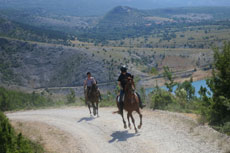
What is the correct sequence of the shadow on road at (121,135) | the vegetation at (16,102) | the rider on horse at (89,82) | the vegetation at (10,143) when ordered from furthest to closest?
the vegetation at (16,102) → the rider on horse at (89,82) → the shadow on road at (121,135) → the vegetation at (10,143)

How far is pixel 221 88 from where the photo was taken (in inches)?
606

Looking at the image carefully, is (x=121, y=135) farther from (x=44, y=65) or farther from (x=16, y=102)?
(x=44, y=65)

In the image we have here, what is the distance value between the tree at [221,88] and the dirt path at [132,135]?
3.64ft

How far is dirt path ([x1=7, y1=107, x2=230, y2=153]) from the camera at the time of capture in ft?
42.4

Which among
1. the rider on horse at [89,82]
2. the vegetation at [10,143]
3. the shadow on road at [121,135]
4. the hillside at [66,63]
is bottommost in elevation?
the hillside at [66,63]

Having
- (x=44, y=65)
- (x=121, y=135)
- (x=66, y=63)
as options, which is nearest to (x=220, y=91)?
(x=121, y=135)

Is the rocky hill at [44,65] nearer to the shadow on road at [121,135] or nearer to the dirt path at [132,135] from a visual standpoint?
the dirt path at [132,135]

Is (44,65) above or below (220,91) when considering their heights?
below

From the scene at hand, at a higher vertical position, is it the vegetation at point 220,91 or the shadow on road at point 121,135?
the vegetation at point 220,91

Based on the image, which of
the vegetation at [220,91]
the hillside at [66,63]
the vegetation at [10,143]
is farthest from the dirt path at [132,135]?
the hillside at [66,63]

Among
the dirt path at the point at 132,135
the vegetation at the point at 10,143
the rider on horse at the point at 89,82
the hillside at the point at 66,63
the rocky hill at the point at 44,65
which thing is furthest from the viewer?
the hillside at the point at 66,63

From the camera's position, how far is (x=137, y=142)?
14062 mm

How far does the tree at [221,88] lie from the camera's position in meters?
15.0

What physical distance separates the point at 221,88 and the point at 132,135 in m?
4.88
